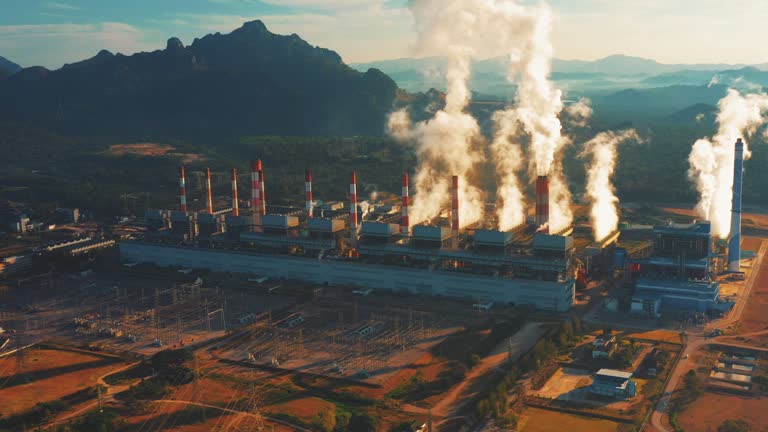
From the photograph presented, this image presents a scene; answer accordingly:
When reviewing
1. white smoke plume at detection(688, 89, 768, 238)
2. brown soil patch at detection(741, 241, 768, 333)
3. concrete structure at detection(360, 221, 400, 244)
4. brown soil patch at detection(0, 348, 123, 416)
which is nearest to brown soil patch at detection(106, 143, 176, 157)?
concrete structure at detection(360, 221, 400, 244)

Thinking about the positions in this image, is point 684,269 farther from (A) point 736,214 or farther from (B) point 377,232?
(B) point 377,232

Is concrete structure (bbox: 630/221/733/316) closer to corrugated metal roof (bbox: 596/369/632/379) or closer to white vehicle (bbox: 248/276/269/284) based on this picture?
corrugated metal roof (bbox: 596/369/632/379)

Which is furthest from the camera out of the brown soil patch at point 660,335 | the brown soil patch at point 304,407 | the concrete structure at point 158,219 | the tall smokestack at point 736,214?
the concrete structure at point 158,219

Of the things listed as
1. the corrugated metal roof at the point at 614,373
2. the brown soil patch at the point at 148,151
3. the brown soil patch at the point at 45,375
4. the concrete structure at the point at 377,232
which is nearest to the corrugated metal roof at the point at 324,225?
the concrete structure at the point at 377,232

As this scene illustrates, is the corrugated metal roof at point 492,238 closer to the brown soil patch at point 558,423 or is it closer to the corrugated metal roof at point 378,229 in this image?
the corrugated metal roof at point 378,229

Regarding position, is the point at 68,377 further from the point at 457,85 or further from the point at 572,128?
the point at 572,128

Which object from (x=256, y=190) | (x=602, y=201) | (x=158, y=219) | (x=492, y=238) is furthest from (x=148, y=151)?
(x=492, y=238)
